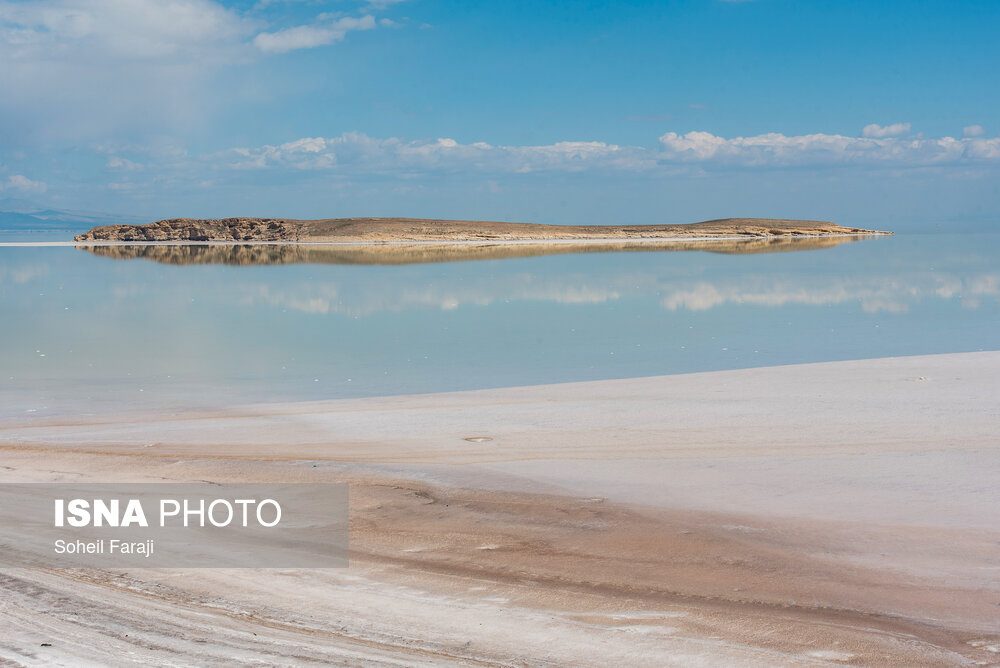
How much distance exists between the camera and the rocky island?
80938 millimetres

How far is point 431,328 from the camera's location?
719 inches

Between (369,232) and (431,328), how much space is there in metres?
66.5

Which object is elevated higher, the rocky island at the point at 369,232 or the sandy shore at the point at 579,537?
the rocky island at the point at 369,232

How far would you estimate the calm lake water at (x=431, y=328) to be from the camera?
40.3 feet

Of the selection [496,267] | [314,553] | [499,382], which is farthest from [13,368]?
[496,267]

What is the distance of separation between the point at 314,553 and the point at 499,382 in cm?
662

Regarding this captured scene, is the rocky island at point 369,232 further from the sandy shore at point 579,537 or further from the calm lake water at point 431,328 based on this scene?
the sandy shore at point 579,537

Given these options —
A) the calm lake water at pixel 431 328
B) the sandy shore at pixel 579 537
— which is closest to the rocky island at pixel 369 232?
the calm lake water at pixel 431 328

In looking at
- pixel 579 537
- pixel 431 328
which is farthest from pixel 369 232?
pixel 579 537

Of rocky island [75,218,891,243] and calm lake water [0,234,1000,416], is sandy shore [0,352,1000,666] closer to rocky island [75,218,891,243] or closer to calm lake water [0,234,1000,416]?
calm lake water [0,234,1000,416]

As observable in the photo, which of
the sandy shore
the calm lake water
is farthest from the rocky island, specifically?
the sandy shore

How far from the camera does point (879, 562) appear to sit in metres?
5.17

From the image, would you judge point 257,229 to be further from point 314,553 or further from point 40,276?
point 314,553

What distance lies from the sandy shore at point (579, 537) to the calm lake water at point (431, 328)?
103 inches
